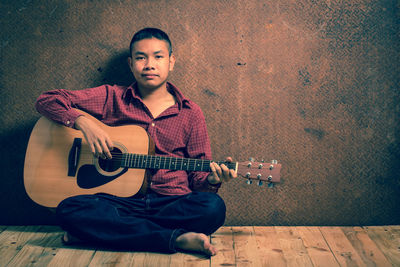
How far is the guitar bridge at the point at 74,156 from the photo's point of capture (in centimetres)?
167

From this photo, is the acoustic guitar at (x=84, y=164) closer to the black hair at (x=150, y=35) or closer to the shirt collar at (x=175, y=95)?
the shirt collar at (x=175, y=95)

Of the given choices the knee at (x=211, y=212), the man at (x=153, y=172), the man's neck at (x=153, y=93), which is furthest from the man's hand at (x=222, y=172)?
the man's neck at (x=153, y=93)

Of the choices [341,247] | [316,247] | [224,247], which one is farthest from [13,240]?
[341,247]

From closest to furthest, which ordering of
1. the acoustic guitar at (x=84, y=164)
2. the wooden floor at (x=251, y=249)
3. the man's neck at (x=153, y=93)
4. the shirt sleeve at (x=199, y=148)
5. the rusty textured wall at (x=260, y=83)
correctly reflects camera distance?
1. the wooden floor at (x=251, y=249)
2. the acoustic guitar at (x=84, y=164)
3. the shirt sleeve at (x=199, y=148)
4. the man's neck at (x=153, y=93)
5. the rusty textured wall at (x=260, y=83)

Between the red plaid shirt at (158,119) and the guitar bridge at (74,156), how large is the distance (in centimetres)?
12

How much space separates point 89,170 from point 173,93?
580mm

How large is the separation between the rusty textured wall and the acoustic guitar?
35 cm

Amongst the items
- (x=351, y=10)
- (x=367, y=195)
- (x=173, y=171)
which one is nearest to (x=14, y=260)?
(x=173, y=171)

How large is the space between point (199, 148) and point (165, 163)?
0.24 metres

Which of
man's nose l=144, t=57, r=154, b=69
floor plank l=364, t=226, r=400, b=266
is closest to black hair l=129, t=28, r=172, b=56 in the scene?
man's nose l=144, t=57, r=154, b=69

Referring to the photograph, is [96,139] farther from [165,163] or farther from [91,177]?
[165,163]

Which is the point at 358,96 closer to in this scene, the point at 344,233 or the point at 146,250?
the point at 344,233

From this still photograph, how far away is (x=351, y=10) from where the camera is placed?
1.92m

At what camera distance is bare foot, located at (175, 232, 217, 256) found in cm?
153
